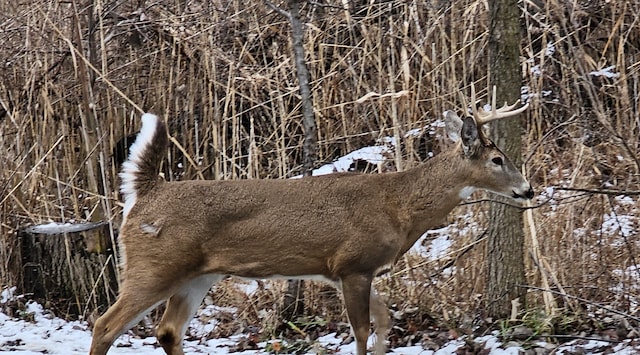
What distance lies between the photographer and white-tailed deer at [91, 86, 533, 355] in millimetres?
5457

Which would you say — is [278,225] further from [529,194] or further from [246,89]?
[246,89]

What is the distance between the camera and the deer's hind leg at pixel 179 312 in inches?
227

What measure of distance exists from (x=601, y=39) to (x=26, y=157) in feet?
18.1

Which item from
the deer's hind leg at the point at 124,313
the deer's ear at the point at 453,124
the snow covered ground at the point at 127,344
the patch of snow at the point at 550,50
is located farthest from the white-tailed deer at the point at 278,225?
the patch of snow at the point at 550,50

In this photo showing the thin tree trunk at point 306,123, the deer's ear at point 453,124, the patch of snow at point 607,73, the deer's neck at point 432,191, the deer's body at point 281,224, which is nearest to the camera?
the deer's body at point 281,224

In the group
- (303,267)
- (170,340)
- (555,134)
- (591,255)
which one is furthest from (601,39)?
(170,340)

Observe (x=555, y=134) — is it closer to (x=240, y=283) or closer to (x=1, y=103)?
(x=240, y=283)

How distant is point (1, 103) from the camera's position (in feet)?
29.8

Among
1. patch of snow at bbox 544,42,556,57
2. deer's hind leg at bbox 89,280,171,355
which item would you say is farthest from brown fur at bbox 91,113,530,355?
patch of snow at bbox 544,42,556,57

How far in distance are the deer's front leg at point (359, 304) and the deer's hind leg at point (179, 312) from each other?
2.64 feet

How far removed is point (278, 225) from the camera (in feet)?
18.6

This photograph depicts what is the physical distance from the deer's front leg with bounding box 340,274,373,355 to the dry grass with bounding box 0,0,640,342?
1970 mm

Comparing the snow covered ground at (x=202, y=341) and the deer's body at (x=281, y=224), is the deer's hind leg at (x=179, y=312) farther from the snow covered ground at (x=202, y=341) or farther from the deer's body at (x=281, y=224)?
the snow covered ground at (x=202, y=341)

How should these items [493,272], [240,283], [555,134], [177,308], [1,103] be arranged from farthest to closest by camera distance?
[1,103], [555,134], [240,283], [493,272], [177,308]
